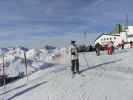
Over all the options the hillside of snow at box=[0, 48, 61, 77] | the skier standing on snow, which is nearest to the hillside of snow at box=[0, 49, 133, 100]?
the skier standing on snow

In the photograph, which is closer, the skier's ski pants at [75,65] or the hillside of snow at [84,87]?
the hillside of snow at [84,87]

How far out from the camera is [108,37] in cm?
7725

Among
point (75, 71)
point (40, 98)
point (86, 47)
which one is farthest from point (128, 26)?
point (40, 98)

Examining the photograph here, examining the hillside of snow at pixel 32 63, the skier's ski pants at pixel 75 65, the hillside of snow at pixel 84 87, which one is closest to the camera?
the hillside of snow at pixel 84 87

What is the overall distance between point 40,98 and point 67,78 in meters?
3.27

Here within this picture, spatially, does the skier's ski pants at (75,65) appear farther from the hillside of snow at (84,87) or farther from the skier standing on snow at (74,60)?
the hillside of snow at (84,87)

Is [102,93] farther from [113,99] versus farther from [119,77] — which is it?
[119,77]

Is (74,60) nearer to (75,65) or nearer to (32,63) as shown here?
(75,65)

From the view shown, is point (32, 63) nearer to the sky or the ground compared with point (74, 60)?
nearer to the ground

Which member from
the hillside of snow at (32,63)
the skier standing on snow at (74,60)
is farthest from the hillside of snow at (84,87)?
the hillside of snow at (32,63)

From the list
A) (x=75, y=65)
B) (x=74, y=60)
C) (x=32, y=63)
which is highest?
(x=74, y=60)

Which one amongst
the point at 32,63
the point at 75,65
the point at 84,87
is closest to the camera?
the point at 84,87

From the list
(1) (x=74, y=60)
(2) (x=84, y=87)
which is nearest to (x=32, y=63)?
(1) (x=74, y=60)

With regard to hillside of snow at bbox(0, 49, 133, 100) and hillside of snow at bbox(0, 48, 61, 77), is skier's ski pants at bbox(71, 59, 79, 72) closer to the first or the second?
hillside of snow at bbox(0, 49, 133, 100)
